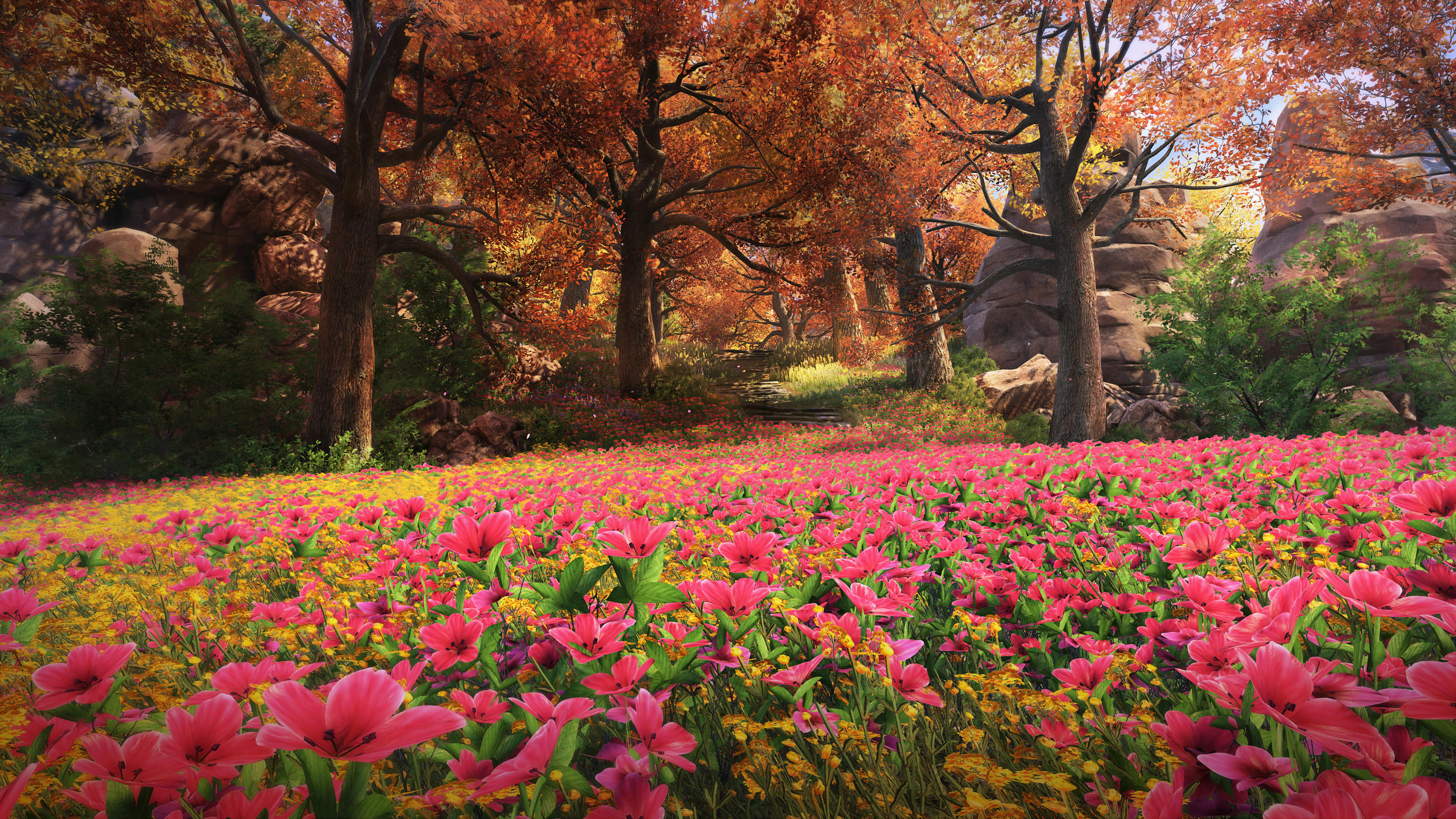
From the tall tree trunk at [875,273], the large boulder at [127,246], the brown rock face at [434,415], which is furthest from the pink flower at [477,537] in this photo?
the large boulder at [127,246]

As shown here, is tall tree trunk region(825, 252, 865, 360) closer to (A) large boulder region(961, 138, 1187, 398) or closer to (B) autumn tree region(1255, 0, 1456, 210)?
(A) large boulder region(961, 138, 1187, 398)

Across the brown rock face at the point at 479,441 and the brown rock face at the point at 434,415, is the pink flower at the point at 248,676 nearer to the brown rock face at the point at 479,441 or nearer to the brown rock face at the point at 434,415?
the brown rock face at the point at 479,441

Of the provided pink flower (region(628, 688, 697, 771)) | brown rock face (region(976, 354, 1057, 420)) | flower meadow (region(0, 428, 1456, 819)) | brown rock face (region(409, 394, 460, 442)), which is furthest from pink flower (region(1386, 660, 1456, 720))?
brown rock face (region(976, 354, 1057, 420))

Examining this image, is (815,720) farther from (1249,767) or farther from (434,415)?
(434,415)

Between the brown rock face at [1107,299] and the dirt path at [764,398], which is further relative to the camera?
the brown rock face at [1107,299]

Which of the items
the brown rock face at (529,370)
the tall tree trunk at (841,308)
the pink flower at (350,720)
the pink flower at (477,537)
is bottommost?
the pink flower at (350,720)

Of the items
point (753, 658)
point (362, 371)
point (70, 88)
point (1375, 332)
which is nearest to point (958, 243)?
point (1375, 332)

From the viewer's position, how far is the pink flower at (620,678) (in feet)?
3.81

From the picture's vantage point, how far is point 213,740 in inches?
36.3

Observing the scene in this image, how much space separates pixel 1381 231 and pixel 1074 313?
12519 millimetres

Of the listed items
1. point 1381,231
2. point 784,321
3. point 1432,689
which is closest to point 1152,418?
point 1381,231

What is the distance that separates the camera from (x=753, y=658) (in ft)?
5.53

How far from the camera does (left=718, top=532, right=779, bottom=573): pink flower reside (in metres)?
1.80

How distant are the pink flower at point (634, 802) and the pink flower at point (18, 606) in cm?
179
